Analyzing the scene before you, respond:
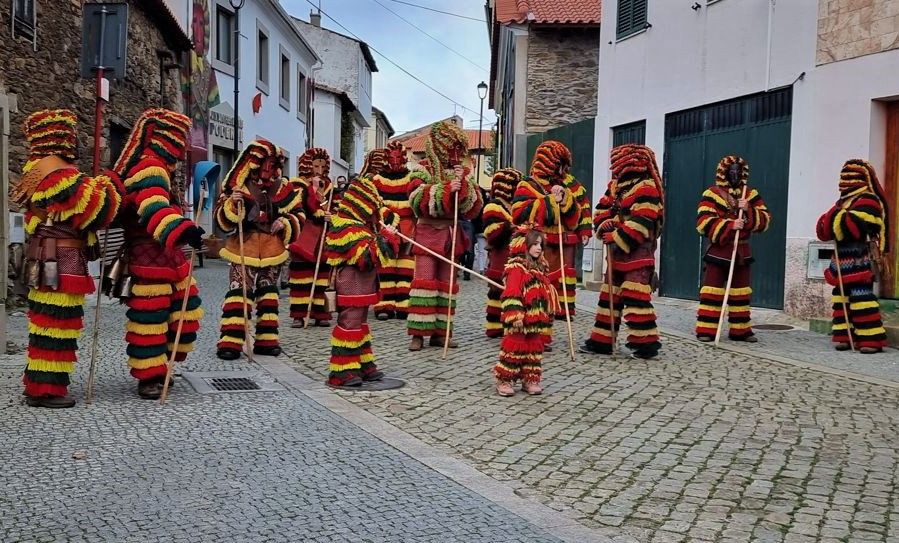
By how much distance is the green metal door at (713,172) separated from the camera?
12062 millimetres

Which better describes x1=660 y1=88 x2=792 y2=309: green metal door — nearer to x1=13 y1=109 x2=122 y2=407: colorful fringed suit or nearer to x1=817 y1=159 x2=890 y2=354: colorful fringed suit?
x1=817 y1=159 x2=890 y2=354: colorful fringed suit

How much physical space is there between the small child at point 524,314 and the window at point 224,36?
1731 cm

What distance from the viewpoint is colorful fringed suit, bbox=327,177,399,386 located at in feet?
22.4

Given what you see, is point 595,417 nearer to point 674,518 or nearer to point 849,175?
point 674,518

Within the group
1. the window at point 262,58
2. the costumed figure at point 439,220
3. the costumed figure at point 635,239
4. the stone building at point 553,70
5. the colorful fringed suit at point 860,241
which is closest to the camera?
the costumed figure at point 635,239

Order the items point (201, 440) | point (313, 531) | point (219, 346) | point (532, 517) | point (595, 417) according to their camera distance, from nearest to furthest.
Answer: point (313, 531)
point (532, 517)
point (201, 440)
point (595, 417)
point (219, 346)

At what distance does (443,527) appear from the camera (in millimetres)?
4035

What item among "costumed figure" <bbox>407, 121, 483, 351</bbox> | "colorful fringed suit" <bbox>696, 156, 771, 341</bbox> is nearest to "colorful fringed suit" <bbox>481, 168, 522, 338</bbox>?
"costumed figure" <bbox>407, 121, 483, 351</bbox>

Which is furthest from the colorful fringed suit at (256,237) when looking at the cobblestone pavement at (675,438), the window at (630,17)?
the window at (630,17)

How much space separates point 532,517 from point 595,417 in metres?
2.11

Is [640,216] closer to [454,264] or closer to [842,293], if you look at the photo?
[454,264]

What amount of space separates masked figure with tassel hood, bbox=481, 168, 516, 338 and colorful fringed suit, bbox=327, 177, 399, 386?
80.6 inches

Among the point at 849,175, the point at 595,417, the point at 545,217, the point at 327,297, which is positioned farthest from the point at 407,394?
the point at 849,175

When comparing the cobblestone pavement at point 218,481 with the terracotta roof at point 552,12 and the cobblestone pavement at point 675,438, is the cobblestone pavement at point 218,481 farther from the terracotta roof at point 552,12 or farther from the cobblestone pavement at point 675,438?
the terracotta roof at point 552,12
